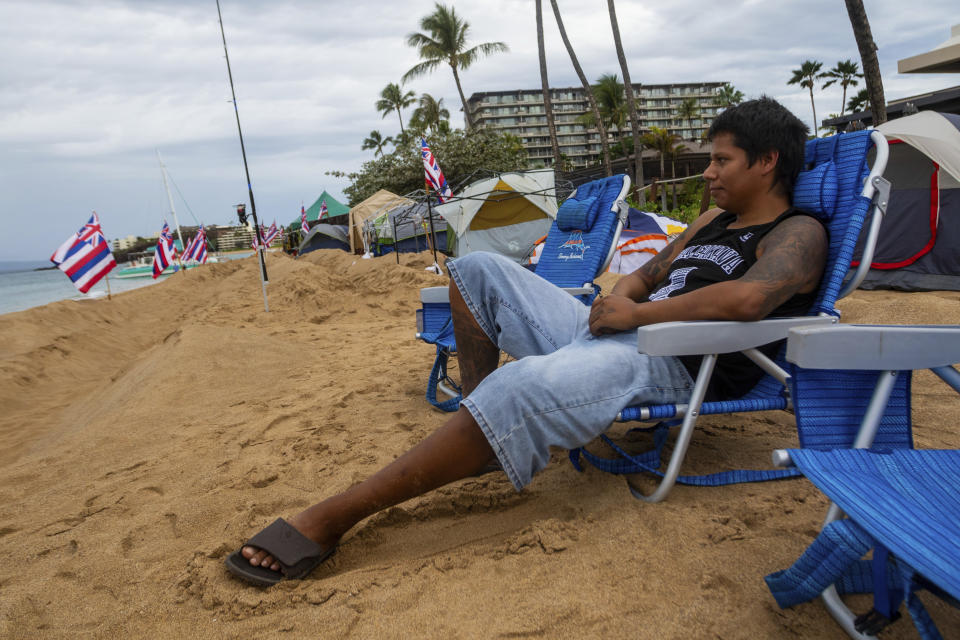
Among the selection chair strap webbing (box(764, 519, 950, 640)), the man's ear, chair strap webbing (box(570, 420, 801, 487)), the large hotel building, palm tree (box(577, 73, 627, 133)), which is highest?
the large hotel building

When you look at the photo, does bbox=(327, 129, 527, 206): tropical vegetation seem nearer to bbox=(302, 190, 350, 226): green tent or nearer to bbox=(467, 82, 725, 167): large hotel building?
bbox=(302, 190, 350, 226): green tent

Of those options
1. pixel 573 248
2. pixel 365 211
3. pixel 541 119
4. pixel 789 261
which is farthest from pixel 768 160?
pixel 541 119


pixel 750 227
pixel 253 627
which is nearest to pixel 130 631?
pixel 253 627

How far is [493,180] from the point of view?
12.2 metres

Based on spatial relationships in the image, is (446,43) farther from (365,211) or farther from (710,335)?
(710,335)

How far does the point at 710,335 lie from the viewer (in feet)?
5.17

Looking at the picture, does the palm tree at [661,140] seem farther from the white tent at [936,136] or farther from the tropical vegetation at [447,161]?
the white tent at [936,136]

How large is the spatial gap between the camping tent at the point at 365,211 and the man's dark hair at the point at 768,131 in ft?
59.3

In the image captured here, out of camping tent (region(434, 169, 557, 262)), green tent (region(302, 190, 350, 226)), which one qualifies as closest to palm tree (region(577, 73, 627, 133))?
green tent (region(302, 190, 350, 226))

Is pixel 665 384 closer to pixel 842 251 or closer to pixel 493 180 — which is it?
pixel 842 251

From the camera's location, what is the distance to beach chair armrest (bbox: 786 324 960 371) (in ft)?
4.25

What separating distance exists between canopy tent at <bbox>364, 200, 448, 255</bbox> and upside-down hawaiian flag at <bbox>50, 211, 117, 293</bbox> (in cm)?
648

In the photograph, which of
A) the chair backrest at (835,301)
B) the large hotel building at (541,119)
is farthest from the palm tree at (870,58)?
the large hotel building at (541,119)

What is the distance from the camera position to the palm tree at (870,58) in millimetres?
6676
